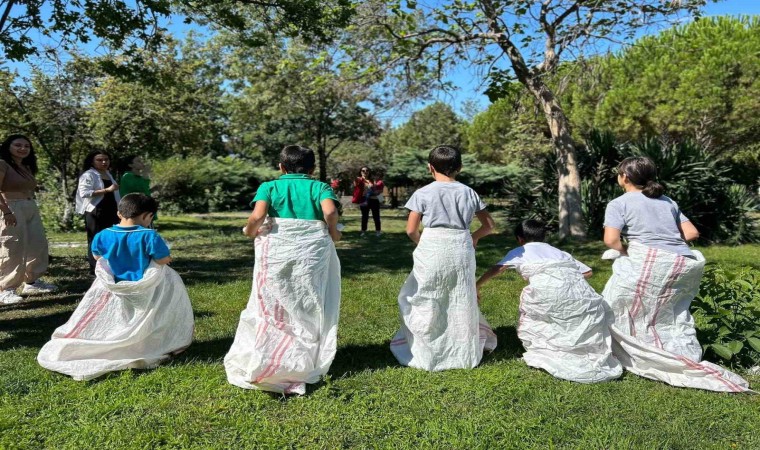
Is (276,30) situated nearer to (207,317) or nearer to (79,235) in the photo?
(207,317)

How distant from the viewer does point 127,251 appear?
393 cm

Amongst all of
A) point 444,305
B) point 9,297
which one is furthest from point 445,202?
point 9,297

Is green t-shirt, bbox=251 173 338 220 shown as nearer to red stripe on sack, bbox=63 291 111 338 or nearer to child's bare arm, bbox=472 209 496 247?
child's bare arm, bbox=472 209 496 247

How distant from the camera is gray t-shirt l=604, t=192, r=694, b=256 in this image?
3812mm

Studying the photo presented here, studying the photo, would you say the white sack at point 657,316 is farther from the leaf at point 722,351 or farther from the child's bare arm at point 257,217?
the child's bare arm at point 257,217

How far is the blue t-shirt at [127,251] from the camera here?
390 cm

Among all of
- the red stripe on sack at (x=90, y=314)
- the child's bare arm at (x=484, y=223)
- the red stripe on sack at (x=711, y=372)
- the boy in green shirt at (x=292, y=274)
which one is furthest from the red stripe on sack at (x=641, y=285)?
the red stripe on sack at (x=90, y=314)

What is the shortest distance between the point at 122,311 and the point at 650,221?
151 inches

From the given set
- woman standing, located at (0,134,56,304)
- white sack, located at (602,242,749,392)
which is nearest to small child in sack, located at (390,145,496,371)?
white sack, located at (602,242,749,392)

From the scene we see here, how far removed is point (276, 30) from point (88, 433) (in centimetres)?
719

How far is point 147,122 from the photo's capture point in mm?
15195

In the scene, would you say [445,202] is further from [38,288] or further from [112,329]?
[38,288]

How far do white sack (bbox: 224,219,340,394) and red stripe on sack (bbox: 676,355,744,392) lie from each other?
7.79 ft

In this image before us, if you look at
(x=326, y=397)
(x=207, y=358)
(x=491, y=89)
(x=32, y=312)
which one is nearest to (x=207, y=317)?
(x=207, y=358)
